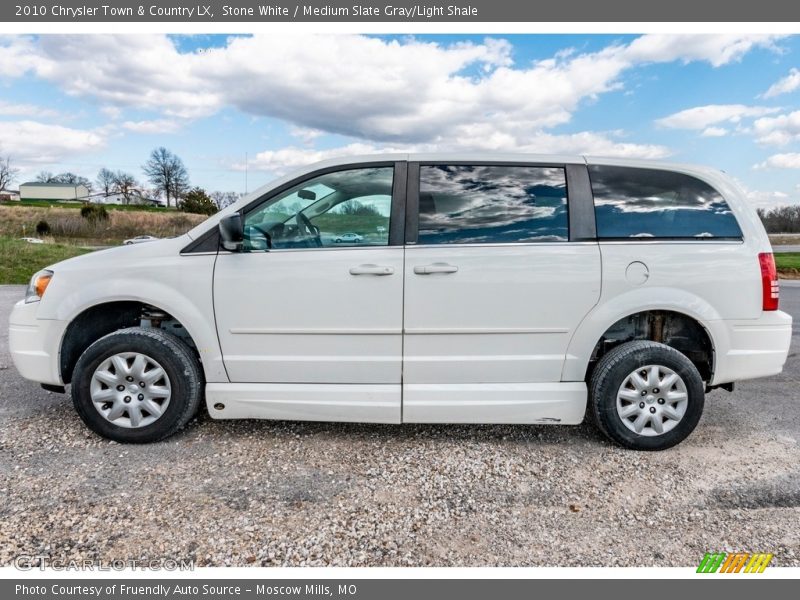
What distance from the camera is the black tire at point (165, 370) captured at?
3.08 m

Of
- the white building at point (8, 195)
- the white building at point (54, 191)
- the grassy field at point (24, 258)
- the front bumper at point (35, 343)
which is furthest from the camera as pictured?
the white building at point (54, 191)

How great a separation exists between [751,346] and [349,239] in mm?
2729

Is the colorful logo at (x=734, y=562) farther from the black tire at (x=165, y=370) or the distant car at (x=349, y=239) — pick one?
the black tire at (x=165, y=370)

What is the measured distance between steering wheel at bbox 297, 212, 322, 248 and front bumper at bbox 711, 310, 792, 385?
265 cm

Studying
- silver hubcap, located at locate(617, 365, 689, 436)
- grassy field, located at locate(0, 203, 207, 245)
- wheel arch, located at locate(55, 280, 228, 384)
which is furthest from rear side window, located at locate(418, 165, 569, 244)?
grassy field, located at locate(0, 203, 207, 245)

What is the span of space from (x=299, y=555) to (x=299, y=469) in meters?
0.77

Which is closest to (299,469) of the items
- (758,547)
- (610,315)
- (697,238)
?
(610,315)

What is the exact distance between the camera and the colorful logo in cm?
209

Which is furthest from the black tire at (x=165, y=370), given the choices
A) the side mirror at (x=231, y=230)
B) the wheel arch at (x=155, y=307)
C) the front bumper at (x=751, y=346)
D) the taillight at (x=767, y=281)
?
the taillight at (x=767, y=281)

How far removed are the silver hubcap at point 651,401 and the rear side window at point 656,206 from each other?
90cm

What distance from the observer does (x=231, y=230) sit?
9.56 feet

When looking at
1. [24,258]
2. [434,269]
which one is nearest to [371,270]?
[434,269]

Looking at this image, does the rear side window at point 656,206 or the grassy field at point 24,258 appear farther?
the grassy field at point 24,258

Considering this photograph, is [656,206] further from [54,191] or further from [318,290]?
[54,191]
